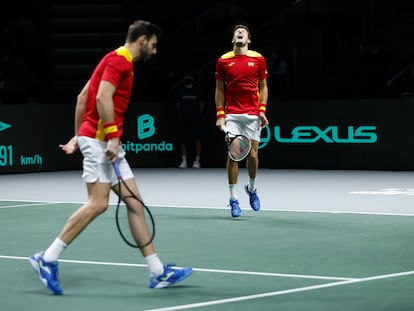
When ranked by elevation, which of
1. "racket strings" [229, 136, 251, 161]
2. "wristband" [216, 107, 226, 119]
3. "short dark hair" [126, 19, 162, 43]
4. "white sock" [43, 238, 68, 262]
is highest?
"short dark hair" [126, 19, 162, 43]

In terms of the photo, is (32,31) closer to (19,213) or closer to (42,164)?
(42,164)

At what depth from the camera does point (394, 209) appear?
1337 cm

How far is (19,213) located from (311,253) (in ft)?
15.8

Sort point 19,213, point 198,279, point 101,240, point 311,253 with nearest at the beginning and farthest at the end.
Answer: point 198,279, point 311,253, point 101,240, point 19,213

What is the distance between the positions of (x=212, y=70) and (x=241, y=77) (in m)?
12.3

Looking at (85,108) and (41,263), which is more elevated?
(85,108)

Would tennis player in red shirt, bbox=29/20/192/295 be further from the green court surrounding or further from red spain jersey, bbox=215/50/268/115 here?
red spain jersey, bbox=215/50/268/115

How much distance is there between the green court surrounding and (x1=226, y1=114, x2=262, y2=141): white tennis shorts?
3.15 ft

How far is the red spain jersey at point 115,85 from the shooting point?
25.3ft

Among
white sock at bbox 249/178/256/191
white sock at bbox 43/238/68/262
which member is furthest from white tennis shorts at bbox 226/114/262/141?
white sock at bbox 43/238/68/262

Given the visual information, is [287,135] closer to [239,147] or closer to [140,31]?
[239,147]

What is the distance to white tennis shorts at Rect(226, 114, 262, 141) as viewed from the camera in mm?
12844

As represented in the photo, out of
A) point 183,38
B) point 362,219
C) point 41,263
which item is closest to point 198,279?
point 41,263

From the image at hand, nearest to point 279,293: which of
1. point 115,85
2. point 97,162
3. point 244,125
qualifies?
point 97,162
